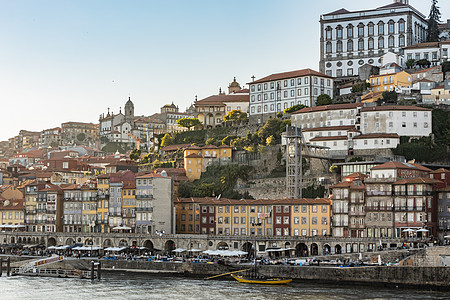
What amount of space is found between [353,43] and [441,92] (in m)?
23.6

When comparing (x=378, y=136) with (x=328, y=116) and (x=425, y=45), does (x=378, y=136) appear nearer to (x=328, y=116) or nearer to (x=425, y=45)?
(x=328, y=116)

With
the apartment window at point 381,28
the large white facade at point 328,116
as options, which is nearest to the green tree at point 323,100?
the large white facade at point 328,116

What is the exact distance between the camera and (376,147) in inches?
3499

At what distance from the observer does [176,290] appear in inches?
2373

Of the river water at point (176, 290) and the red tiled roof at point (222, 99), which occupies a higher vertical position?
the red tiled roof at point (222, 99)

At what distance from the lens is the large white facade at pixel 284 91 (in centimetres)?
10819

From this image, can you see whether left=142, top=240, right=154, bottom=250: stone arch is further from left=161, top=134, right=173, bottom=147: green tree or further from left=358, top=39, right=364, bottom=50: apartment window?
left=358, top=39, right=364, bottom=50: apartment window

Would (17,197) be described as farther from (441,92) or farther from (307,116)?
(441,92)

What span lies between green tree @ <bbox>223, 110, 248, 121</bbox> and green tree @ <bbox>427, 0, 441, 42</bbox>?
31.2 meters

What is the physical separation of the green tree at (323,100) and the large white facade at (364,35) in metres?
13.4

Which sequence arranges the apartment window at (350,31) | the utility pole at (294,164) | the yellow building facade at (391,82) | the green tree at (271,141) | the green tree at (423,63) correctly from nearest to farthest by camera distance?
the utility pole at (294,164) → the green tree at (271,141) → the yellow building facade at (391,82) → the green tree at (423,63) → the apartment window at (350,31)

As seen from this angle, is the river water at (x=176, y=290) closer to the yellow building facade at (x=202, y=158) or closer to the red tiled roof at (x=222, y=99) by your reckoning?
the yellow building facade at (x=202, y=158)

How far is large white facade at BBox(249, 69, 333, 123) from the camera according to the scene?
108 m

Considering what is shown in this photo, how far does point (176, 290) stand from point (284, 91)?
55.2 m
